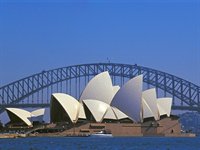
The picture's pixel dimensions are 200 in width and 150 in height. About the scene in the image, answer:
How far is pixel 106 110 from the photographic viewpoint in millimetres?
109062

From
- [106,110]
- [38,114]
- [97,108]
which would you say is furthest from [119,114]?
[38,114]

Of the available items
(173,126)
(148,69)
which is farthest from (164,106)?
(148,69)

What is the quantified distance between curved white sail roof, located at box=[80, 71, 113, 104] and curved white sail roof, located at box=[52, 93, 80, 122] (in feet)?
9.02

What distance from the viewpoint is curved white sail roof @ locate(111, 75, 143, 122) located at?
107875mm

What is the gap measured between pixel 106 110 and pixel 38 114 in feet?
53.5

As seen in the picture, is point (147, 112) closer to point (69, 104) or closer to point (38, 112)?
point (69, 104)

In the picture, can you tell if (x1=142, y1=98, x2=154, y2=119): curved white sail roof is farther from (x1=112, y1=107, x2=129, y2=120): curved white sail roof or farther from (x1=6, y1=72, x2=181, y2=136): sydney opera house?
(x1=112, y1=107, x2=129, y2=120): curved white sail roof

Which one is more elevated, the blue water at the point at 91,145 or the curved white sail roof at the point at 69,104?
the curved white sail roof at the point at 69,104

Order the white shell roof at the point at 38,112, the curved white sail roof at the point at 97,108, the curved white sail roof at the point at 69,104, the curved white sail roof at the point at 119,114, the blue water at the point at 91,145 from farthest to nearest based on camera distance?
1. the white shell roof at the point at 38,112
2. the curved white sail roof at the point at 119,114
3. the curved white sail roof at the point at 97,108
4. the curved white sail roof at the point at 69,104
5. the blue water at the point at 91,145

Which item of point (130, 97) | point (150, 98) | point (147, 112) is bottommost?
point (147, 112)

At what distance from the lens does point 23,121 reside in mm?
112562

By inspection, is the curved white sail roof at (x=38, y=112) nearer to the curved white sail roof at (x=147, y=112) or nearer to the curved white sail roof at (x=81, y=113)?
the curved white sail roof at (x=81, y=113)

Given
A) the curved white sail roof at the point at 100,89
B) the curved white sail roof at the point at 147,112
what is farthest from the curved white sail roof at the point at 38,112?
the curved white sail roof at the point at 147,112

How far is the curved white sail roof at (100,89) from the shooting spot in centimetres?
10944
